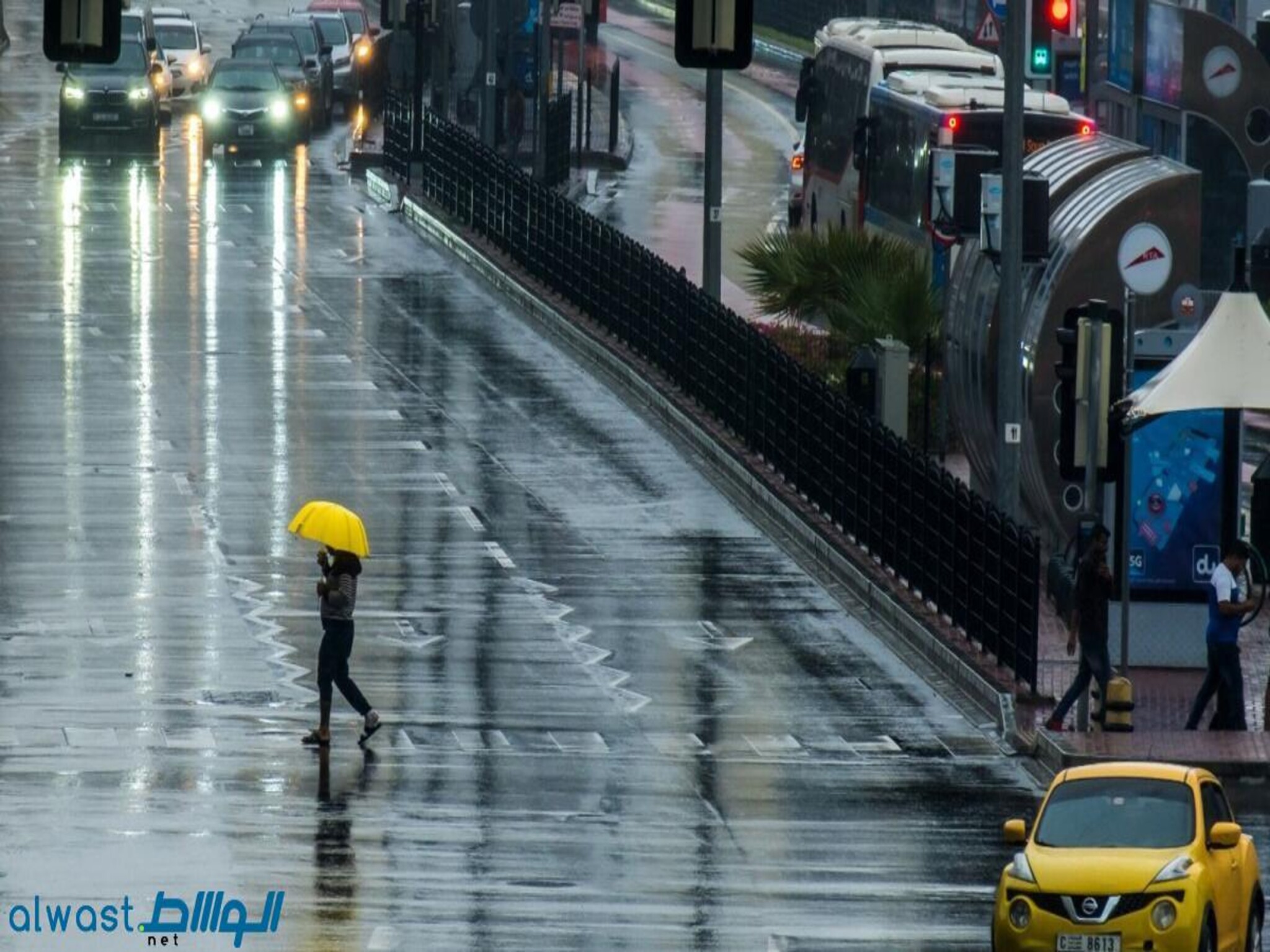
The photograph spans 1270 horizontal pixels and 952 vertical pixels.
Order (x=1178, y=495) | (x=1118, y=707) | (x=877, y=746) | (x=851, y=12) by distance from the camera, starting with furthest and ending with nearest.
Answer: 1. (x=851, y=12)
2. (x=1178, y=495)
3. (x=877, y=746)
4. (x=1118, y=707)

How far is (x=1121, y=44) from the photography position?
5422 centimetres

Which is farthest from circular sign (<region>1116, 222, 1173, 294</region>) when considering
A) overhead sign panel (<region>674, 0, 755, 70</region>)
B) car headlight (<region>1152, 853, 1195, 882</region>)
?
car headlight (<region>1152, 853, 1195, 882</region>)

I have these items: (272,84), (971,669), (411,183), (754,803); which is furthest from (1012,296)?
(272,84)

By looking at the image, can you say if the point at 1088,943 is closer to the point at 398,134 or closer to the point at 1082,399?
the point at 1082,399

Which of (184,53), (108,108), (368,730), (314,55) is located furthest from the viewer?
(184,53)

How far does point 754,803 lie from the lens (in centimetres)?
2341

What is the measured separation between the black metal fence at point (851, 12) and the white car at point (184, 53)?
629 inches

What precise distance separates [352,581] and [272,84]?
1531 inches

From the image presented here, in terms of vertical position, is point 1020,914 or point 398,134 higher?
point 1020,914

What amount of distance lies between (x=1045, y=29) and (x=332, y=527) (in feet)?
40.1

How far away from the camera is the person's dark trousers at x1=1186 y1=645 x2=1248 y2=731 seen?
25.3m

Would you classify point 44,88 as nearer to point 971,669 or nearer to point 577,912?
point 971,669

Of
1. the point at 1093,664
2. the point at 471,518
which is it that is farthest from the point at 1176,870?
the point at 471,518

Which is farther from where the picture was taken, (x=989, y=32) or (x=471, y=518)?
(x=989, y=32)
